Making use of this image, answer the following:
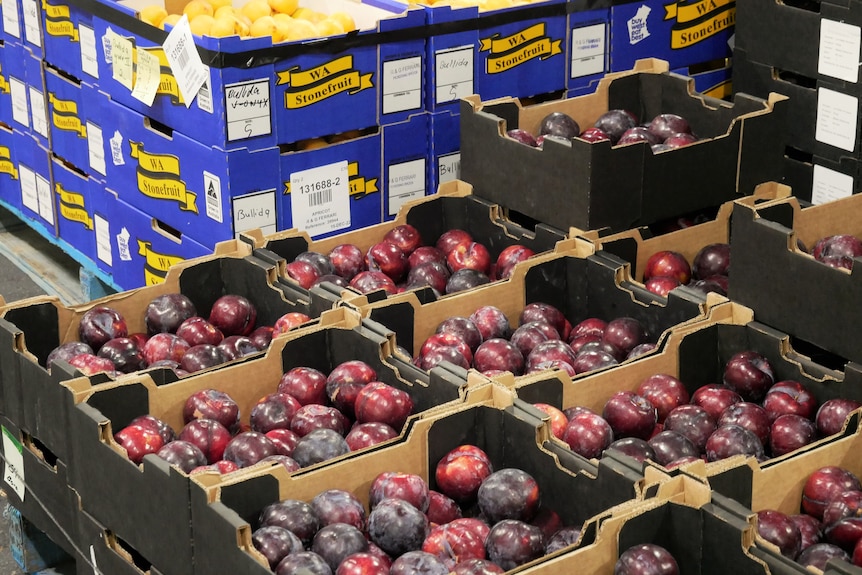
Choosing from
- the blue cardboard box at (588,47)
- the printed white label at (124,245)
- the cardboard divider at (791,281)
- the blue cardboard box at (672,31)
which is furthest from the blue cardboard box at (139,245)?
the cardboard divider at (791,281)

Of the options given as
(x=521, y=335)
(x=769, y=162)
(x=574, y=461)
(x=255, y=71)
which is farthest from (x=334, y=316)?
(x=769, y=162)

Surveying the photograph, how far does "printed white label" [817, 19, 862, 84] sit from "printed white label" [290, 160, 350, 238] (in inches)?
60.9

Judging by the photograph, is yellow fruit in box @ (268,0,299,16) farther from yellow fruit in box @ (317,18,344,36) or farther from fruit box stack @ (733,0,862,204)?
fruit box stack @ (733,0,862,204)

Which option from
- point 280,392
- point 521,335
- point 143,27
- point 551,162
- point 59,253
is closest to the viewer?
point 280,392

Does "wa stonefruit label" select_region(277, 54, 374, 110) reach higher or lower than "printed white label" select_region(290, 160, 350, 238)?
higher

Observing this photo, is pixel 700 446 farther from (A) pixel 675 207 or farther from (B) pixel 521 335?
(A) pixel 675 207

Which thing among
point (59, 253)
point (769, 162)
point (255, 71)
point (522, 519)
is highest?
point (255, 71)

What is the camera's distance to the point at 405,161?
13.0 ft

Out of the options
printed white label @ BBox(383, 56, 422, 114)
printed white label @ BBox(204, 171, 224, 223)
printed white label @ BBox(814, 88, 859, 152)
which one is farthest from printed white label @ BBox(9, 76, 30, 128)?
printed white label @ BBox(814, 88, 859, 152)

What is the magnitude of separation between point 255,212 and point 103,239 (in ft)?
3.54

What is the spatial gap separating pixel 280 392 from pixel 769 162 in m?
1.56

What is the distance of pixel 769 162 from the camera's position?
3.44m

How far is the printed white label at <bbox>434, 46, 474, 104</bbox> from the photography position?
3873 mm

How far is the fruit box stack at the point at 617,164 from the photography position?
3191 mm
